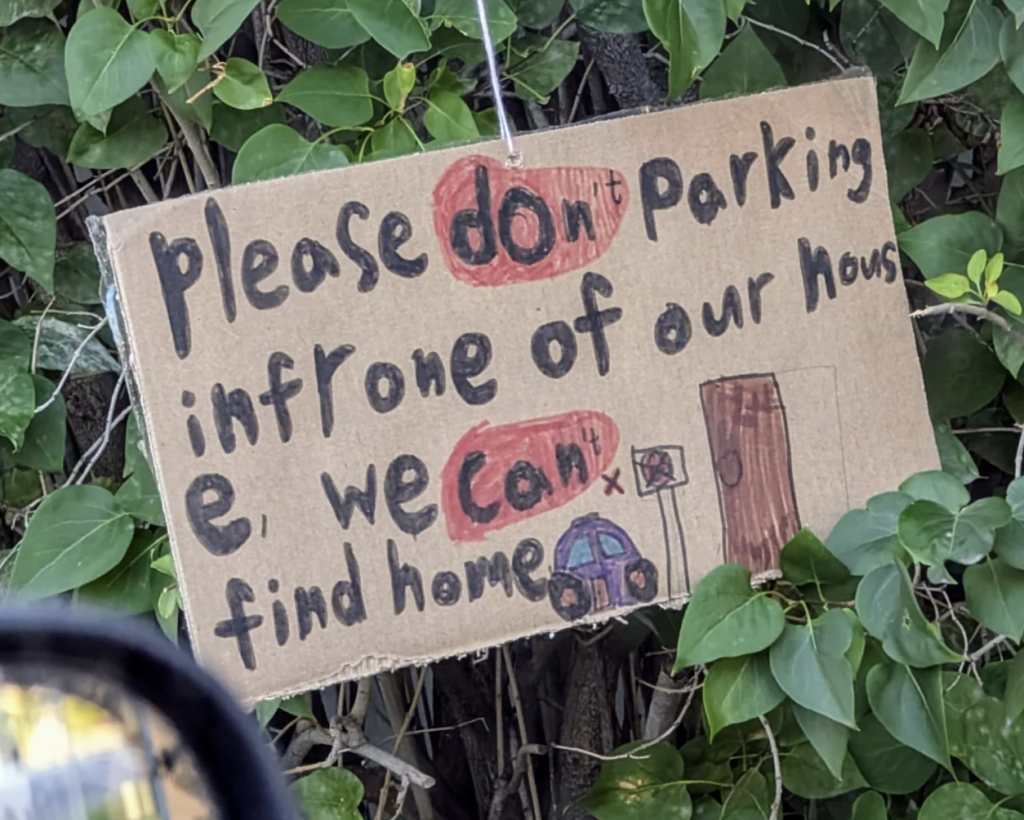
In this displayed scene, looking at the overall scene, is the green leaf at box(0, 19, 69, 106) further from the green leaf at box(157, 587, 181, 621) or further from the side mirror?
the side mirror

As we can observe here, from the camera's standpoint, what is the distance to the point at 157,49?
46 cm

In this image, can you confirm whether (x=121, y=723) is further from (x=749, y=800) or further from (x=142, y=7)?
(x=749, y=800)

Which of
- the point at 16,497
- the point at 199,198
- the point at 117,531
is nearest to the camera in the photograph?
the point at 199,198

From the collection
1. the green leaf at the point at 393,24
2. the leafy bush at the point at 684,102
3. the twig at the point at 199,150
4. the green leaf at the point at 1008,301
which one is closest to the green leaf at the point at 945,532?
the leafy bush at the point at 684,102

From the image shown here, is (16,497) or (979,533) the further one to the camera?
(16,497)

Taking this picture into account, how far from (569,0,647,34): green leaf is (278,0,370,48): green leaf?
4.8 inches

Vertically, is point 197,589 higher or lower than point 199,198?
lower

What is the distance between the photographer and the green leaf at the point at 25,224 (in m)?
0.56

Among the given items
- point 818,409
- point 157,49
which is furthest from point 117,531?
point 818,409

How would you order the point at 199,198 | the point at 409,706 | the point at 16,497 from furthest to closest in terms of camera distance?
the point at 409,706 → the point at 16,497 → the point at 199,198

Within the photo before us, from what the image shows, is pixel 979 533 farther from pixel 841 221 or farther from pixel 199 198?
pixel 199 198

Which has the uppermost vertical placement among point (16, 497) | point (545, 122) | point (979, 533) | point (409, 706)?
point (545, 122)

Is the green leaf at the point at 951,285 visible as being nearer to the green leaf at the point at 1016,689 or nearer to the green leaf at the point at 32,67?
the green leaf at the point at 1016,689

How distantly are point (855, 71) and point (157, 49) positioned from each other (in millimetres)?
328
